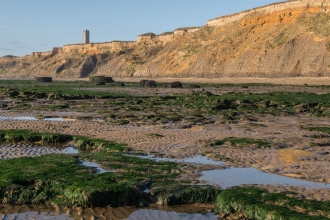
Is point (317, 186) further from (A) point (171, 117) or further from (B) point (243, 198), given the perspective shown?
(A) point (171, 117)

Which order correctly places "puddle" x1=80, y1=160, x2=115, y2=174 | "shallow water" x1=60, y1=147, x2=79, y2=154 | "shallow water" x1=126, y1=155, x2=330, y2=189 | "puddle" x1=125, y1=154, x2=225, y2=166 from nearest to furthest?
"shallow water" x1=126, y1=155, x2=330, y2=189 < "puddle" x1=80, y1=160, x2=115, y2=174 < "puddle" x1=125, y1=154, x2=225, y2=166 < "shallow water" x1=60, y1=147, x2=79, y2=154

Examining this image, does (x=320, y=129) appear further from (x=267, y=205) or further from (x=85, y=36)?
(x=85, y=36)

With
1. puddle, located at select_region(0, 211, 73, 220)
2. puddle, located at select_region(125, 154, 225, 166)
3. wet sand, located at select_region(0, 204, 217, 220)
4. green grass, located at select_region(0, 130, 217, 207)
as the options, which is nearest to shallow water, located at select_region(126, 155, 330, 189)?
green grass, located at select_region(0, 130, 217, 207)

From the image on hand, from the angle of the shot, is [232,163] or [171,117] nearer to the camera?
[232,163]

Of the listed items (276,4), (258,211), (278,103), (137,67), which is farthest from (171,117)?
(137,67)

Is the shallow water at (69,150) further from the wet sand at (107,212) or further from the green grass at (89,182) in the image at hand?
the wet sand at (107,212)

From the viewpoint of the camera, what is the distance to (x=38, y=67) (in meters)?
145

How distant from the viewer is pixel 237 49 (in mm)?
77562

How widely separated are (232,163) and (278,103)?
60.6 ft

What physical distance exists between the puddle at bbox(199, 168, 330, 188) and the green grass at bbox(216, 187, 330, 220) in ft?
3.52

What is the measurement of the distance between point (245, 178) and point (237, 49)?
2706 inches

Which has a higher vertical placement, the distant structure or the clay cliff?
the distant structure

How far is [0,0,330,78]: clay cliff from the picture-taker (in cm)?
6328

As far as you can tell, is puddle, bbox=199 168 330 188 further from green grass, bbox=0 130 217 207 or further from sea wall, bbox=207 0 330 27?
sea wall, bbox=207 0 330 27
